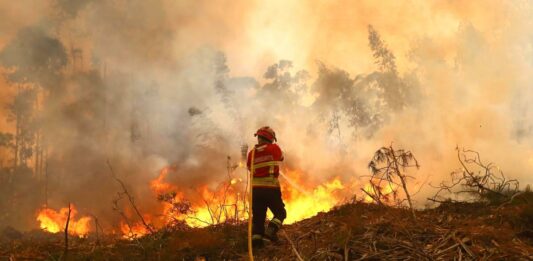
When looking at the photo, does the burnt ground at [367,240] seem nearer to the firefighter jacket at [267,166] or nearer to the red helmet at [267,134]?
the firefighter jacket at [267,166]

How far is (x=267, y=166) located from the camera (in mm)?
6594

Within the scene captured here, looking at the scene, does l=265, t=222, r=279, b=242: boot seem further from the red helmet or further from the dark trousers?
the red helmet

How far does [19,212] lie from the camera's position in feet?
148

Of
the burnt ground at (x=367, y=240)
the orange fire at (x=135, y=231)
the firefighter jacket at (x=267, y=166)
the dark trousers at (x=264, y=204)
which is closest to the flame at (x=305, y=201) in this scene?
the orange fire at (x=135, y=231)

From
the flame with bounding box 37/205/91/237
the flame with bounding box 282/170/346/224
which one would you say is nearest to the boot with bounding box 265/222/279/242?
the flame with bounding box 282/170/346/224

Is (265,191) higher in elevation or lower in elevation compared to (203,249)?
higher

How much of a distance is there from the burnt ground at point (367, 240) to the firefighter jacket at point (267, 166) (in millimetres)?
1018

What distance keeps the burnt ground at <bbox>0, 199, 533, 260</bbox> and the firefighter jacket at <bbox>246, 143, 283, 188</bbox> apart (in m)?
1.02

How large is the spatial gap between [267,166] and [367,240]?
2278 mm

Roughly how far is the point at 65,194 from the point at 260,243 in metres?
47.1

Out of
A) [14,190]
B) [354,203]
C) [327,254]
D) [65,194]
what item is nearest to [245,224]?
[354,203]

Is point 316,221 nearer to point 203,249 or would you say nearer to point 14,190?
point 203,249

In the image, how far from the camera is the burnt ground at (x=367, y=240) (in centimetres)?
447

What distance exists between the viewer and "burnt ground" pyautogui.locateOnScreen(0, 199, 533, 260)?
4469mm
